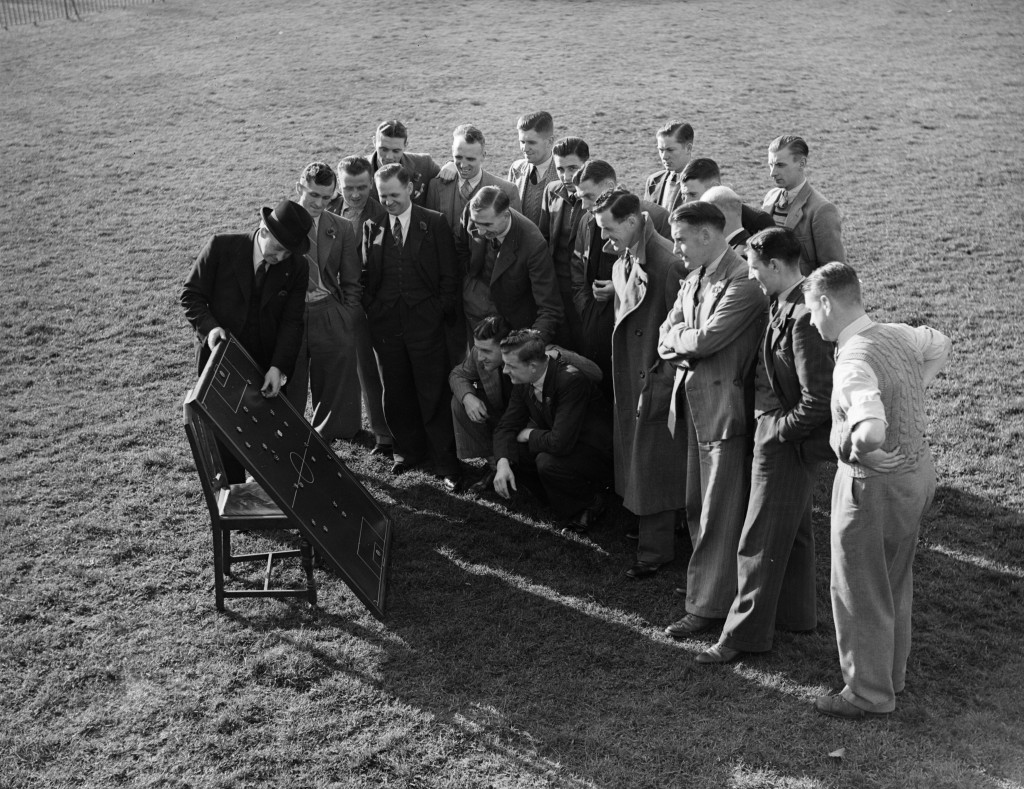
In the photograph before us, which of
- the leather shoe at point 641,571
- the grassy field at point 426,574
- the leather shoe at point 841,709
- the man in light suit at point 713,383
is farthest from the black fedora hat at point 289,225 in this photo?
the leather shoe at point 841,709

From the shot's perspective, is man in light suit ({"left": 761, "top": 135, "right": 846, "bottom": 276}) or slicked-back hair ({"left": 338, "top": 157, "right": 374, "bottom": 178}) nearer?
man in light suit ({"left": 761, "top": 135, "right": 846, "bottom": 276})

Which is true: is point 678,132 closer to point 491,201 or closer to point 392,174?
point 491,201

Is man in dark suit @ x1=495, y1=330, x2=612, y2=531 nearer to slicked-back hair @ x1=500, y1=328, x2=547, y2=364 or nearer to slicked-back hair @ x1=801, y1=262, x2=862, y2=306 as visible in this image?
slicked-back hair @ x1=500, y1=328, x2=547, y2=364

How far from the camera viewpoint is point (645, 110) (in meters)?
17.3

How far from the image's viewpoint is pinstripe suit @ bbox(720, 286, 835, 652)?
465 centimetres

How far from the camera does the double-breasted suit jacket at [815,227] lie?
6.96m

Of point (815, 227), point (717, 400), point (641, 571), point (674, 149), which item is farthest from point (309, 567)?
point (674, 149)

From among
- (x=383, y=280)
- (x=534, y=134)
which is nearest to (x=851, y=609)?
(x=383, y=280)

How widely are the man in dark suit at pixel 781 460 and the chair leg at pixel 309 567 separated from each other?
85.8 inches

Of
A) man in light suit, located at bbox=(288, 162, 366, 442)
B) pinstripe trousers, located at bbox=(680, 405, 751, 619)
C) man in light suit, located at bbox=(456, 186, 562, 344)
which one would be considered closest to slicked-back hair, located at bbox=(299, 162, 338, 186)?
man in light suit, located at bbox=(288, 162, 366, 442)

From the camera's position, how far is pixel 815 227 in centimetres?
698

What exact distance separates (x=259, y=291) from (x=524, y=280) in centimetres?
179

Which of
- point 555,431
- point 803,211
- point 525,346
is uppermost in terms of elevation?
point 803,211

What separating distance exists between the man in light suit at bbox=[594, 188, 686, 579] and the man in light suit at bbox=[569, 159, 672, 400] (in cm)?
37
